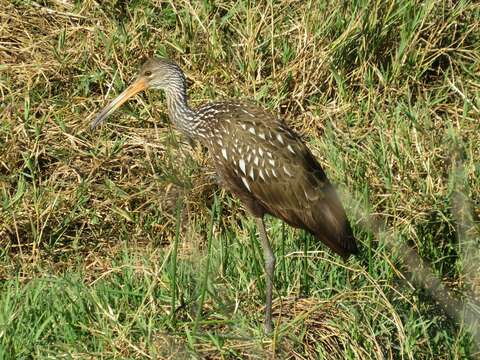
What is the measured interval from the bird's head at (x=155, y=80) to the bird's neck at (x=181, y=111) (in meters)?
0.01

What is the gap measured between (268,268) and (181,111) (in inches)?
39.5

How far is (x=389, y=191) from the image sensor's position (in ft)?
20.4

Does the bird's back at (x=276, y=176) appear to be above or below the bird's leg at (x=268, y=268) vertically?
above

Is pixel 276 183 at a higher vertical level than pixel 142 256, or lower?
higher

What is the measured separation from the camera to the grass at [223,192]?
5.23 metres

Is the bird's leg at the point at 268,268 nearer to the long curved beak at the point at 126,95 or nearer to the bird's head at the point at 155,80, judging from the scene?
the bird's head at the point at 155,80

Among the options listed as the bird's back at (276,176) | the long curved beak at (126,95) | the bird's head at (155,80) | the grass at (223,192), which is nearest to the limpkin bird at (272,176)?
the bird's back at (276,176)

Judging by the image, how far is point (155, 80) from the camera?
6.18 meters

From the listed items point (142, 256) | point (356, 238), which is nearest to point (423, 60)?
point (356, 238)

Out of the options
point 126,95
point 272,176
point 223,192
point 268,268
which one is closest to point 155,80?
point 126,95

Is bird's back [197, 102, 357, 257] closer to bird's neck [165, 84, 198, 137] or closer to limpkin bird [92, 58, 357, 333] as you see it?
limpkin bird [92, 58, 357, 333]

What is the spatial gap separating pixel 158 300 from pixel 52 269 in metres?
1.09

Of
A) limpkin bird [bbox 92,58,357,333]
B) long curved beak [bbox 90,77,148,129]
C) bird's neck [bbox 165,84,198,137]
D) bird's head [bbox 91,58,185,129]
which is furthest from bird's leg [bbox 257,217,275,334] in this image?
long curved beak [bbox 90,77,148,129]

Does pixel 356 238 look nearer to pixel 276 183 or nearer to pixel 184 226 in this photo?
pixel 276 183
